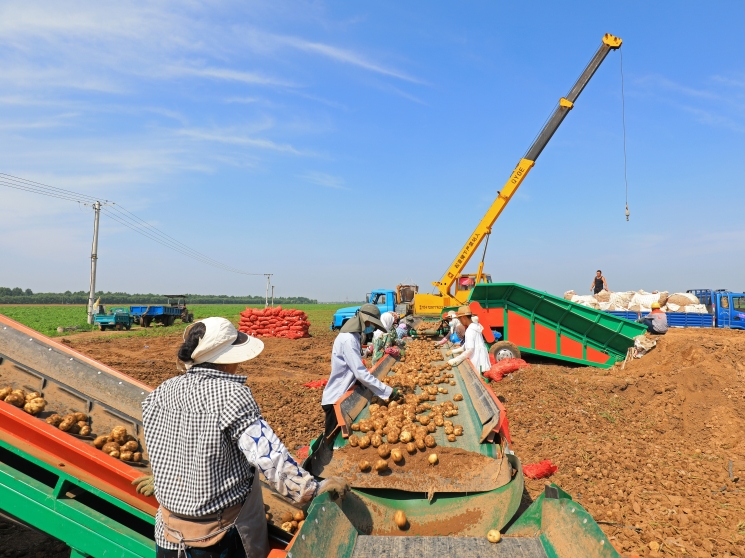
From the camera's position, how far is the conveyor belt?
290 centimetres

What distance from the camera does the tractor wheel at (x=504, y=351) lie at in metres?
12.3

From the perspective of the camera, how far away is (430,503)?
3453 mm

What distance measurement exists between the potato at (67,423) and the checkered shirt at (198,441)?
4.65 ft

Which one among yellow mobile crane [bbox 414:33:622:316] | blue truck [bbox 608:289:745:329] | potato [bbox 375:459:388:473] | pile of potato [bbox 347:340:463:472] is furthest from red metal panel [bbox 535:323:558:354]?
potato [bbox 375:459:388:473]

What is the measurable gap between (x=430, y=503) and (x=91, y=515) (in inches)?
81.1

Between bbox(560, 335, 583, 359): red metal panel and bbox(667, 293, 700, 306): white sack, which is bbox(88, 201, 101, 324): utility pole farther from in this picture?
bbox(667, 293, 700, 306): white sack

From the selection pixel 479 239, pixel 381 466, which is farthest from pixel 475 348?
pixel 479 239

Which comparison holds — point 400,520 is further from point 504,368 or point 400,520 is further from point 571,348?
point 571,348

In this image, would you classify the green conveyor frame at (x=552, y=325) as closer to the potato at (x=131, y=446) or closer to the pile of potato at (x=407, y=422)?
the pile of potato at (x=407, y=422)

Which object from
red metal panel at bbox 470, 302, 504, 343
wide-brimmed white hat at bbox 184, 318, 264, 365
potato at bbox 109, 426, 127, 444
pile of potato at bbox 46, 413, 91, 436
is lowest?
red metal panel at bbox 470, 302, 504, 343

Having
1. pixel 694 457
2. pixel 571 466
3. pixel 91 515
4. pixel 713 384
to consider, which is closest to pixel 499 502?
pixel 91 515

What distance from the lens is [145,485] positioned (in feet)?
8.79

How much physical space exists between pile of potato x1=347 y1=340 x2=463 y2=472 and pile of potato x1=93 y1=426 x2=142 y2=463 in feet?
5.01

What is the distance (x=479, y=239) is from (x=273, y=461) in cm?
1640
